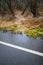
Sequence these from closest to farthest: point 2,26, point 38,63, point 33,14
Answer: point 38,63
point 33,14
point 2,26

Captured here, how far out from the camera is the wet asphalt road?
3.27 m

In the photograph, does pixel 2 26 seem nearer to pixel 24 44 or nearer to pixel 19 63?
pixel 24 44

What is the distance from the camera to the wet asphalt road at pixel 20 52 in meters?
3.27

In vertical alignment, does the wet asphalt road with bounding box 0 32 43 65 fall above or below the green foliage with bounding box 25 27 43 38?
below

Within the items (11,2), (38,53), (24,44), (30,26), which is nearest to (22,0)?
(11,2)

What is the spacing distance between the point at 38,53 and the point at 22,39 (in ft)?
1.91

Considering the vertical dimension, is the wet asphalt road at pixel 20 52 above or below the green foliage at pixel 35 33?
below

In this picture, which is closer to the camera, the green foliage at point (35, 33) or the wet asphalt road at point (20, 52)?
the wet asphalt road at point (20, 52)

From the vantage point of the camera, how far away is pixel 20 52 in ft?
11.7

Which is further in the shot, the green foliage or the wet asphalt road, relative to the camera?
the green foliage

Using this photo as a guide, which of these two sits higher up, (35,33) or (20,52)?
(35,33)

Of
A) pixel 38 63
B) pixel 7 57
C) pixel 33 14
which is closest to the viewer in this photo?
pixel 38 63

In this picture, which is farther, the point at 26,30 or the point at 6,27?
the point at 6,27

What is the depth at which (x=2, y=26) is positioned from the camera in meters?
4.35
